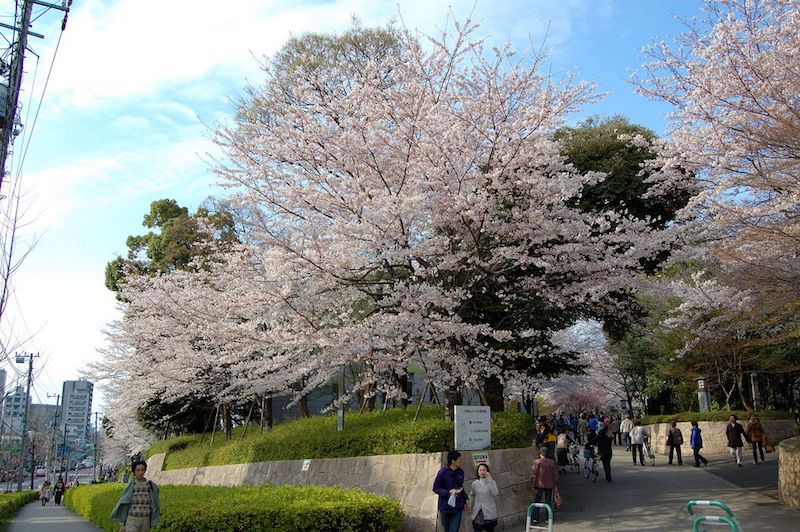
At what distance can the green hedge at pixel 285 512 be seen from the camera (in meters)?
8.67

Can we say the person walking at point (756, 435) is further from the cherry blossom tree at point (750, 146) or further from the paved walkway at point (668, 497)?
the cherry blossom tree at point (750, 146)

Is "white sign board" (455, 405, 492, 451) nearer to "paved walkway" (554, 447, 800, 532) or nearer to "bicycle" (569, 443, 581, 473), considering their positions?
"paved walkway" (554, 447, 800, 532)

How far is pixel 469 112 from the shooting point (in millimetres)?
12008

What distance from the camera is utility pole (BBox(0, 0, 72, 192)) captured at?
1082 cm

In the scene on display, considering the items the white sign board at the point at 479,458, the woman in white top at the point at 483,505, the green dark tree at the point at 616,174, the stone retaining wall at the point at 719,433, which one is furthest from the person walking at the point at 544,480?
the stone retaining wall at the point at 719,433

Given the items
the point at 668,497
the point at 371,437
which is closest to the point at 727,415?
the point at 668,497

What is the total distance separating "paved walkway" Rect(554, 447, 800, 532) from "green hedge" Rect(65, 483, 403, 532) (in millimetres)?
3286

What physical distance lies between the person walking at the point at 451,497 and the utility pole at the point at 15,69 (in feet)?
30.5

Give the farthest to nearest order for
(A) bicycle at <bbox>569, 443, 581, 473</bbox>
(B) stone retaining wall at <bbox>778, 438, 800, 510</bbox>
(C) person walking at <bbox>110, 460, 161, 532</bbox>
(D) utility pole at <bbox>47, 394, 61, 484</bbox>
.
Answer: (D) utility pole at <bbox>47, 394, 61, 484</bbox> → (A) bicycle at <bbox>569, 443, 581, 473</bbox> → (B) stone retaining wall at <bbox>778, 438, 800, 510</bbox> → (C) person walking at <bbox>110, 460, 161, 532</bbox>

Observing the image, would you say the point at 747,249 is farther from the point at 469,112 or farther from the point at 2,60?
the point at 2,60

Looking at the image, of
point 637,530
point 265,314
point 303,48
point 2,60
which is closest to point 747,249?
point 637,530

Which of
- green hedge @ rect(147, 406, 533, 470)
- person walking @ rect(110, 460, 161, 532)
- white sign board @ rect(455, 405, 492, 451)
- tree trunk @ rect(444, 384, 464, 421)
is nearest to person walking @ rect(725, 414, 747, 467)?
green hedge @ rect(147, 406, 533, 470)

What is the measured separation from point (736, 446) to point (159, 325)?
17.2 meters

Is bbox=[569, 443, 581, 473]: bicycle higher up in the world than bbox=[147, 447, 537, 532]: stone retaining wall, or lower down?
lower down
